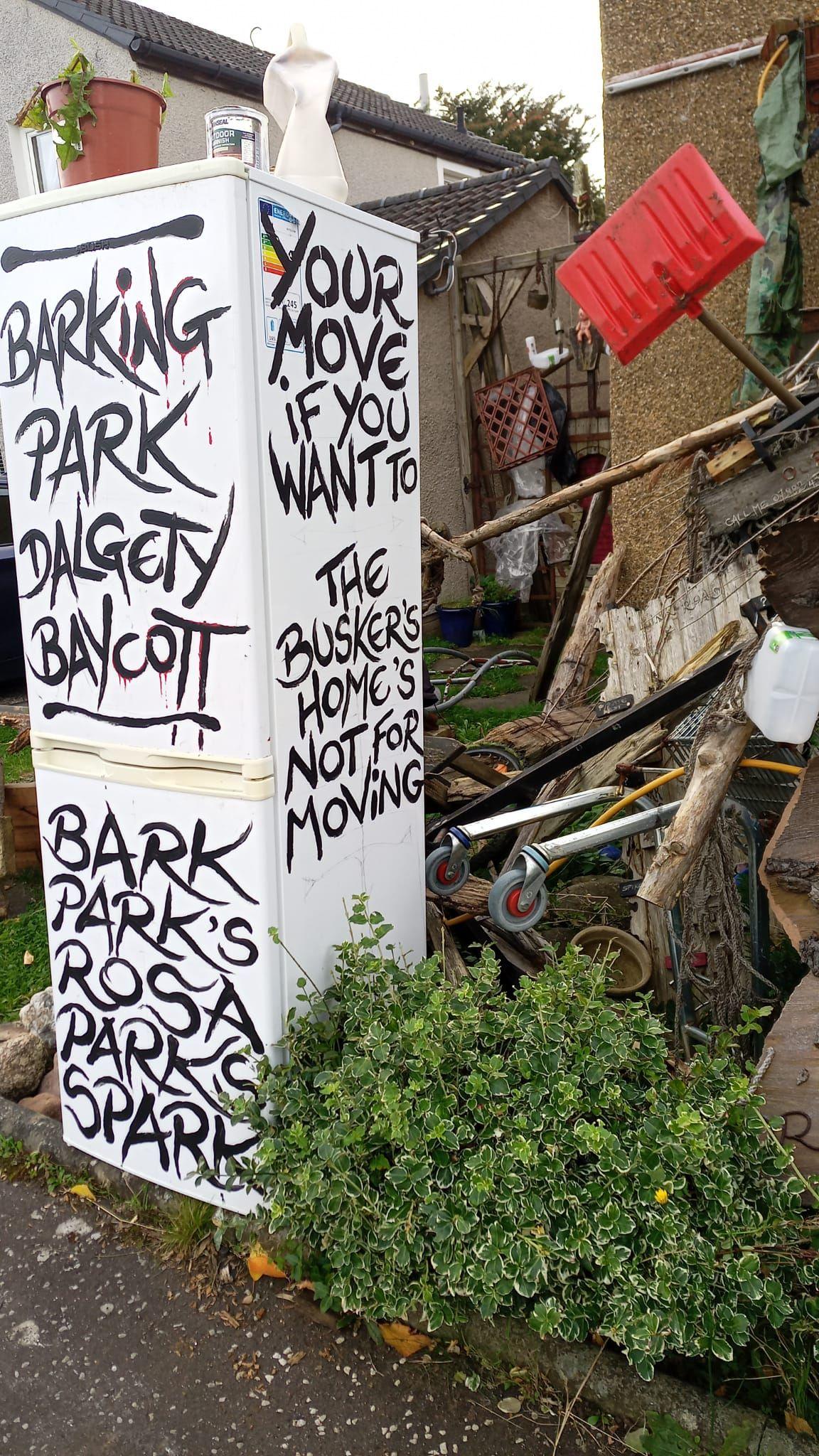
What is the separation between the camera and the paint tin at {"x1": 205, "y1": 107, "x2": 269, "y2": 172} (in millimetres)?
2463

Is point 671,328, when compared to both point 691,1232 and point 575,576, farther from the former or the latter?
point 691,1232

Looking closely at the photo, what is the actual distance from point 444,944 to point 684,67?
4515 millimetres

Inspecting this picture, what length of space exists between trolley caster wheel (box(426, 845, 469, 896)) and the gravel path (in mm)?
1350

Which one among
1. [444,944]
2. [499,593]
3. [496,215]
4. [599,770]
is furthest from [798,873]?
[496,215]

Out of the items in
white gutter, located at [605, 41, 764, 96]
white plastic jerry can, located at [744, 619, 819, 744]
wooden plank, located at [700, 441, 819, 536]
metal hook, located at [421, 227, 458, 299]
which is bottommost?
white plastic jerry can, located at [744, 619, 819, 744]

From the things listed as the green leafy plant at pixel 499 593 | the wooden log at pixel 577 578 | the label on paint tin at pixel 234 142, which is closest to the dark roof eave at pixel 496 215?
the green leafy plant at pixel 499 593

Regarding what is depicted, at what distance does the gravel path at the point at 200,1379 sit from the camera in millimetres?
2256

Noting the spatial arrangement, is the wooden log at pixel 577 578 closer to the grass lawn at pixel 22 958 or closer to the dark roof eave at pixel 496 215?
the grass lawn at pixel 22 958

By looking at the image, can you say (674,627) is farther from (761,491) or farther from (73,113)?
(73,113)

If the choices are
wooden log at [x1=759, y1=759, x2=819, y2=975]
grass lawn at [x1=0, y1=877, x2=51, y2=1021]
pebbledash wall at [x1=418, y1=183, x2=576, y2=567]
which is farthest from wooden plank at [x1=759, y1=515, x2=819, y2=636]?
pebbledash wall at [x1=418, y1=183, x2=576, y2=567]

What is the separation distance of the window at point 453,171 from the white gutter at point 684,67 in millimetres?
12582

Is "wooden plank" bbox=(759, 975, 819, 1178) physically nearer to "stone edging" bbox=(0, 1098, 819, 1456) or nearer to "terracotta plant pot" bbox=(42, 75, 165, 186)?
"stone edging" bbox=(0, 1098, 819, 1456)

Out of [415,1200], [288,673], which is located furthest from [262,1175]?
[288,673]

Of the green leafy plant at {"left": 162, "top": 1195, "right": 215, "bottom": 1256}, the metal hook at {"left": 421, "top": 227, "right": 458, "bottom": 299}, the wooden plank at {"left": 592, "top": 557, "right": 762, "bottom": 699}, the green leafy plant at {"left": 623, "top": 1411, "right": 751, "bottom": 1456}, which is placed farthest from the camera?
the metal hook at {"left": 421, "top": 227, "right": 458, "bottom": 299}
